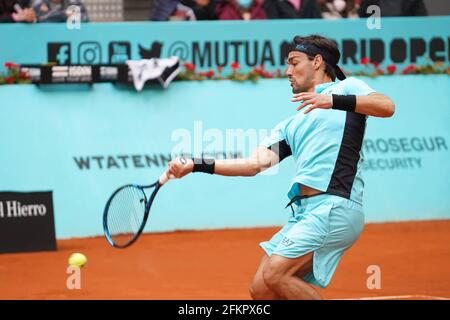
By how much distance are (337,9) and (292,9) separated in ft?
2.43

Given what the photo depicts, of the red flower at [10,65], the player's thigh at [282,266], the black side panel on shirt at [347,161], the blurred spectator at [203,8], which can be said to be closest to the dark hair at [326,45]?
the black side panel on shirt at [347,161]

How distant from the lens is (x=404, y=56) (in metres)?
12.9

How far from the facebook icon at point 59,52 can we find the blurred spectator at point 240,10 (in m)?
2.07

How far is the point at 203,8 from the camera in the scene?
42.0ft

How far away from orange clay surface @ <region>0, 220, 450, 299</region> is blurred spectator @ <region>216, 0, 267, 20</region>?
2.82 meters

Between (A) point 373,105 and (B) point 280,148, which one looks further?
(B) point 280,148

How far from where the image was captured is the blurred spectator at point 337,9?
13312 millimetres

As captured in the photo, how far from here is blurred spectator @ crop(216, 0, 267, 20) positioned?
1288 centimetres

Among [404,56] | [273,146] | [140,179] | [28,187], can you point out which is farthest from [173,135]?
[273,146]

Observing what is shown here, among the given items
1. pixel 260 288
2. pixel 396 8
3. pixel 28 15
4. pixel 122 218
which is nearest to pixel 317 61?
pixel 260 288

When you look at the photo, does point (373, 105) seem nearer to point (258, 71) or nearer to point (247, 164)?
point (247, 164)

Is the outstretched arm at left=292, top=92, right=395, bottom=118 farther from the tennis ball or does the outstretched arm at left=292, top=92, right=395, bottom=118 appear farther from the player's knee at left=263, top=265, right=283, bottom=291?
the tennis ball

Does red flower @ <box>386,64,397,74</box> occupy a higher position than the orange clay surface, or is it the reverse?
red flower @ <box>386,64,397,74</box>

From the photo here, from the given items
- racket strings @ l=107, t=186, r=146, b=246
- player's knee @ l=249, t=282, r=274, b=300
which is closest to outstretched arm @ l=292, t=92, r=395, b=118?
Result: player's knee @ l=249, t=282, r=274, b=300
